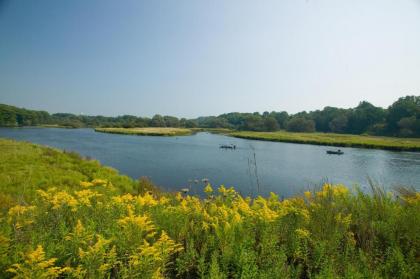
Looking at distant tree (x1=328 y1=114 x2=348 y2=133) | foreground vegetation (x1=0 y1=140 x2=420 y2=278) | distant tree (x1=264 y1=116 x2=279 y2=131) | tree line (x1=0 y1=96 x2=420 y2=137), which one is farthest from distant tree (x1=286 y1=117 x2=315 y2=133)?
foreground vegetation (x1=0 y1=140 x2=420 y2=278)

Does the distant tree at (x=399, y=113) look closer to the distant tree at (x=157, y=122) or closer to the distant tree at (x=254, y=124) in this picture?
the distant tree at (x=254, y=124)

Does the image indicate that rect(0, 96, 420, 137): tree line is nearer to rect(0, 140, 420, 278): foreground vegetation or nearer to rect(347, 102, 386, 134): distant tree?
rect(347, 102, 386, 134): distant tree

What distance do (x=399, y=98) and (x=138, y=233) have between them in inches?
4542

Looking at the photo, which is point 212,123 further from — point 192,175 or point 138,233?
point 138,233

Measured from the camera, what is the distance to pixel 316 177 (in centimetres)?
2477

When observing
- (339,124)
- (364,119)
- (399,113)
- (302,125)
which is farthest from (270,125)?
(399,113)

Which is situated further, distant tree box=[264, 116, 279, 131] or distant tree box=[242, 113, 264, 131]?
distant tree box=[242, 113, 264, 131]

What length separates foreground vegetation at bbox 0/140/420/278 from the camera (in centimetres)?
253

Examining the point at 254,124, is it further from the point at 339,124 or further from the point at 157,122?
the point at 157,122

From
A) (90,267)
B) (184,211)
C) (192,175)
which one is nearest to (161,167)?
(192,175)

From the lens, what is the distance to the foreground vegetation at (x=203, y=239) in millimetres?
2527

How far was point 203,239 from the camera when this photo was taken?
3.76 metres

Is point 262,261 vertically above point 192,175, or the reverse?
point 262,261

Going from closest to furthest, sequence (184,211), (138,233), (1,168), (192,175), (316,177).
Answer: (138,233), (184,211), (1,168), (192,175), (316,177)
